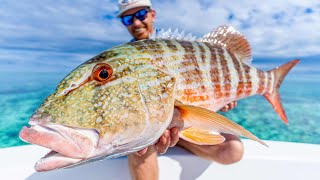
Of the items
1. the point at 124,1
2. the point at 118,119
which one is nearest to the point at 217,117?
the point at 118,119

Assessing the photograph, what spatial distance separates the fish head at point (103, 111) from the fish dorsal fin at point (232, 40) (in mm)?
752

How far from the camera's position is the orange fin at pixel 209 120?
120 centimetres

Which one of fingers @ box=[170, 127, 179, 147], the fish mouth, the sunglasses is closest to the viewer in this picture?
the fish mouth

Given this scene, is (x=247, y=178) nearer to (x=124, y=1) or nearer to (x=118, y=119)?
(x=118, y=119)

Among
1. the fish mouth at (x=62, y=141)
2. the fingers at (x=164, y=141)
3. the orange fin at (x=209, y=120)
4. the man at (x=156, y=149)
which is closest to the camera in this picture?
the fish mouth at (x=62, y=141)

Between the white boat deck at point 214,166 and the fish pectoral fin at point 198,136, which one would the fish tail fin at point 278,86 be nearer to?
the white boat deck at point 214,166

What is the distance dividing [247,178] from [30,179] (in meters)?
1.62

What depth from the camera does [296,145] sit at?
266 centimetres

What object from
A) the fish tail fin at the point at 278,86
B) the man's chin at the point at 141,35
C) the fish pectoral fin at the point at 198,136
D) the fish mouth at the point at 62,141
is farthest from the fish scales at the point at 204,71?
the man's chin at the point at 141,35

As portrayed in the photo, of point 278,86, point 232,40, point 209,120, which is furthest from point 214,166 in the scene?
point 209,120

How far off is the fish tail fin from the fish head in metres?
1.16

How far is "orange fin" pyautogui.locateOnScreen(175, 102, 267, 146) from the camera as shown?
3.93ft

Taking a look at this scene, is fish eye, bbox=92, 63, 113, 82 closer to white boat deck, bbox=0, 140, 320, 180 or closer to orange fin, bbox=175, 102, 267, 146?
orange fin, bbox=175, 102, 267, 146

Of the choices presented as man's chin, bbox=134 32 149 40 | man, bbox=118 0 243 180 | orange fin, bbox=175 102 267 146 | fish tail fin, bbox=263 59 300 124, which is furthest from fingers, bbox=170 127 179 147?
man's chin, bbox=134 32 149 40
